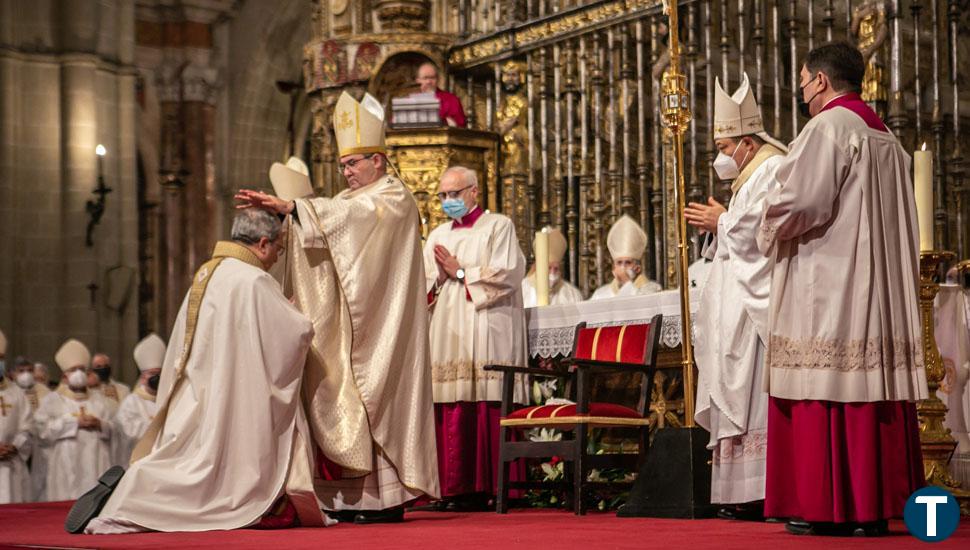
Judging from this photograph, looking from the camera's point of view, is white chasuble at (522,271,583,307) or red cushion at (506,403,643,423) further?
white chasuble at (522,271,583,307)

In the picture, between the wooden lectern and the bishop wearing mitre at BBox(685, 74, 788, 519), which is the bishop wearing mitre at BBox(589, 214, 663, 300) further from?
the bishop wearing mitre at BBox(685, 74, 788, 519)

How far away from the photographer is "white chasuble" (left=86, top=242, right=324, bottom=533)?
6.10 m

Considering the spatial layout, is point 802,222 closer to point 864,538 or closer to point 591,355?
point 864,538

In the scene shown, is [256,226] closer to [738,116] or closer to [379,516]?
[379,516]

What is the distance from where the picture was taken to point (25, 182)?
1598 cm

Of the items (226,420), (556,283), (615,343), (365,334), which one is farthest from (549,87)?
(226,420)

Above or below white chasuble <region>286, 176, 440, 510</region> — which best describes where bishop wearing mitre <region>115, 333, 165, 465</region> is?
below

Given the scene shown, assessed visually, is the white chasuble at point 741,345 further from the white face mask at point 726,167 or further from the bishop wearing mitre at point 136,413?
the bishop wearing mitre at point 136,413

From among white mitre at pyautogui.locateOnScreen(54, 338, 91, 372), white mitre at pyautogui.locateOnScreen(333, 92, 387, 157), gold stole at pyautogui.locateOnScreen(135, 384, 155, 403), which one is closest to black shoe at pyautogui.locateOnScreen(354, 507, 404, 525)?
white mitre at pyautogui.locateOnScreen(333, 92, 387, 157)

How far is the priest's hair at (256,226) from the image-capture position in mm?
6590

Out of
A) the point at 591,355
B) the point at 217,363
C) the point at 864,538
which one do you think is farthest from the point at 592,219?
the point at 864,538

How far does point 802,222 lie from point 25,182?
12.3m

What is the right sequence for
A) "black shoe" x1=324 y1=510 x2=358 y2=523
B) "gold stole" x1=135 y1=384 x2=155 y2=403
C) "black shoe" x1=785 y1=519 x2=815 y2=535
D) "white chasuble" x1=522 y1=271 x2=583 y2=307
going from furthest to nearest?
"gold stole" x1=135 y1=384 x2=155 y2=403 → "white chasuble" x1=522 y1=271 x2=583 y2=307 → "black shoe" x1=324 y1=510 x2=358 y2=523 → "black shoe" x1=785 y1=519 x2=815 y2=535

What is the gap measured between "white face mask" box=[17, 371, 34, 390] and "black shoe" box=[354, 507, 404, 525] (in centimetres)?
678
